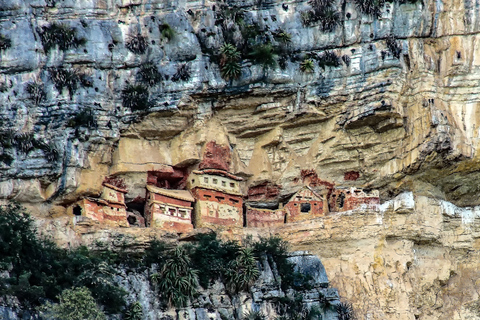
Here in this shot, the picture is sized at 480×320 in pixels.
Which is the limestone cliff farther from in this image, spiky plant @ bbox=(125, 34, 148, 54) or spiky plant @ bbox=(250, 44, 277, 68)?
spiky plant @ bbox=(250, 44, 277, 68)

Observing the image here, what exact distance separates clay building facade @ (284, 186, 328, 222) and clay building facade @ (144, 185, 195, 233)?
383 cm

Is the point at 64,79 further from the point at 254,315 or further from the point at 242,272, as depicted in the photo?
the point at 254,315

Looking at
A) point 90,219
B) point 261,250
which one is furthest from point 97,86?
point 261,250

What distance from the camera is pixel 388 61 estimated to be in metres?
45.8

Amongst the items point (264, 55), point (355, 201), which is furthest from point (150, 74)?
point (355, 201)

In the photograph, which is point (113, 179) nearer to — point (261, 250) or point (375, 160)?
point (261, 250)

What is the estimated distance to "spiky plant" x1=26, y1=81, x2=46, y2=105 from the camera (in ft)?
146

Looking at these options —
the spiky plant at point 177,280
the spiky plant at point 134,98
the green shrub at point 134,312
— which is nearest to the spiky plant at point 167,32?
the spiky plant at point 134,98

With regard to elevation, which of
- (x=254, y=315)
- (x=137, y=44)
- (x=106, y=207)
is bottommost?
(x=254, y=315)

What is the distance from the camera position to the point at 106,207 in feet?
147

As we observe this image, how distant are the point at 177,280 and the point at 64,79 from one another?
28.8ft

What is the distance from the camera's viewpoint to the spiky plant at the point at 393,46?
4588cm

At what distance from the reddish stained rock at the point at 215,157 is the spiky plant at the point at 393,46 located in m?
7.18

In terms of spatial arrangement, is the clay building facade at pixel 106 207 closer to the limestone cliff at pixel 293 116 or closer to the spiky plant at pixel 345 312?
the limestone cliff at pixel 293 116
